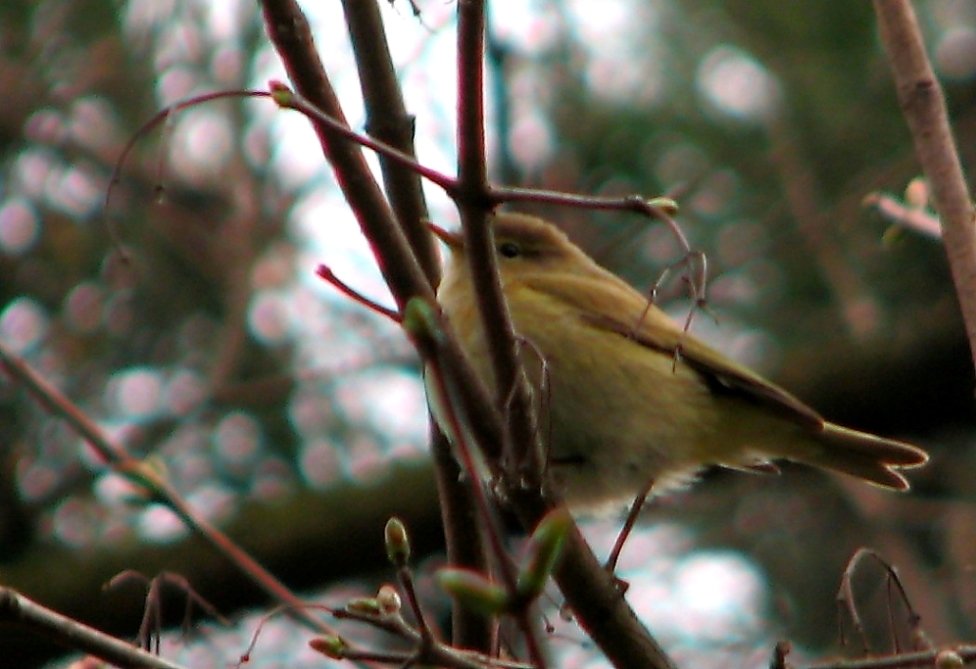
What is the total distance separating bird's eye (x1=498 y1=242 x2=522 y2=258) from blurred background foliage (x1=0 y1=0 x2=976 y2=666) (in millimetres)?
1494

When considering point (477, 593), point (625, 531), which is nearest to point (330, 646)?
point (477, 593)

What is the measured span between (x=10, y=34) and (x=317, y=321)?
A: 212 centimetres

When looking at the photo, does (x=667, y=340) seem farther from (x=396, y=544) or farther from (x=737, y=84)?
(x=737, y=84)

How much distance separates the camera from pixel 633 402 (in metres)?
3.47

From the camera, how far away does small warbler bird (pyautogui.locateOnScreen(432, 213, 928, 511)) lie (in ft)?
11.0

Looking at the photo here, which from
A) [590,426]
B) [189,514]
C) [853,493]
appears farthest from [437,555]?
[189,514]

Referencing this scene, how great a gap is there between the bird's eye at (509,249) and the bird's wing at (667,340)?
306mm

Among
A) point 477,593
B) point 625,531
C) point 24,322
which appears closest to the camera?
point 477,593

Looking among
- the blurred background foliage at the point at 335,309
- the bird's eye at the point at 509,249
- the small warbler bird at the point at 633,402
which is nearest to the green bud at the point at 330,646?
the small warbler bird at the point at 633,402

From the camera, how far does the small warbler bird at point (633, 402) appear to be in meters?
3.37

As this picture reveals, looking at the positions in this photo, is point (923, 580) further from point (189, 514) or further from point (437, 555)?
point (189, 514)

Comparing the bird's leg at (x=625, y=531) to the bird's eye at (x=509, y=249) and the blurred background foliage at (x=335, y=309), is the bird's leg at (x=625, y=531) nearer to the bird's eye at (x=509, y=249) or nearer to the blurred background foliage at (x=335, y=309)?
the bird's eye at (x=509, y=249)

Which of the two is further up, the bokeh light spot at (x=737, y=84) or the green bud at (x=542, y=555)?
the bokeh light spot at (x=737, y=84)

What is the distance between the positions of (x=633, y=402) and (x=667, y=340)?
12.1 inches
